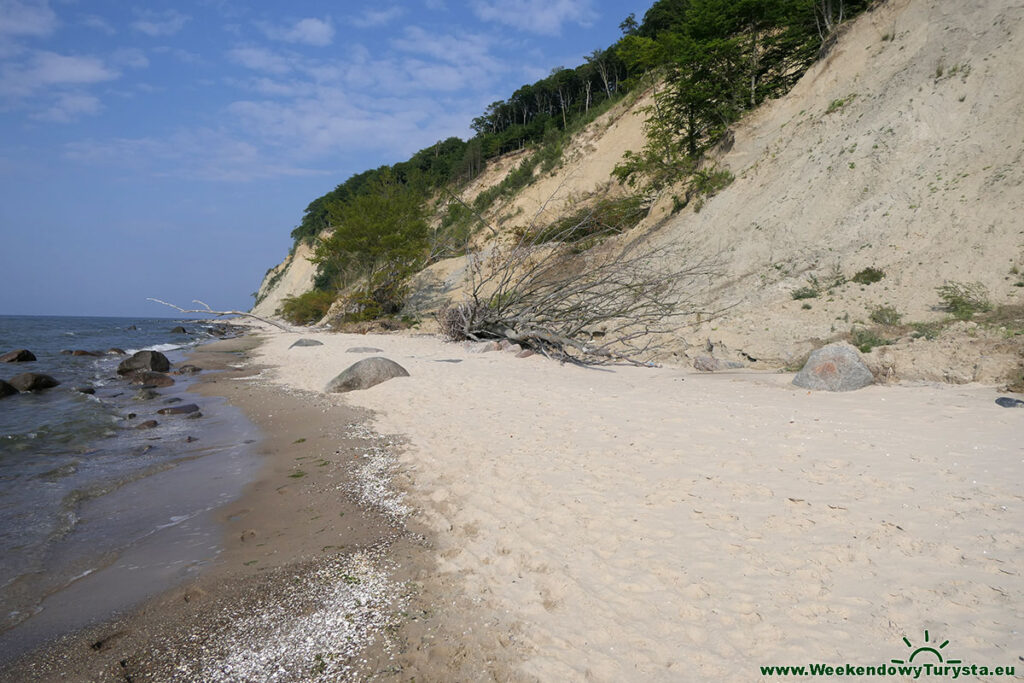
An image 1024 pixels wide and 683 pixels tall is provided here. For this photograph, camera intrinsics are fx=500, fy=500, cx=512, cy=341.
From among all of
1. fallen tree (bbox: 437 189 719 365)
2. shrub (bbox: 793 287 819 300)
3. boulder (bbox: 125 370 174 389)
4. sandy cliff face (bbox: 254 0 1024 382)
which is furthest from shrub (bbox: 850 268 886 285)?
boulder (bbox: 125 370 174 389)

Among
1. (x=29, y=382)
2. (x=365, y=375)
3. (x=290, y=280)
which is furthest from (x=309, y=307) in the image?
(x=290, y=280)

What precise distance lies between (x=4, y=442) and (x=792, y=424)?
9.93m

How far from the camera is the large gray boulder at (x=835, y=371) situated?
6.94 metres

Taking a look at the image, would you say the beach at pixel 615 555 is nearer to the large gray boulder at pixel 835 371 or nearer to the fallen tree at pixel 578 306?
the large gray boulder at pixel 835 371

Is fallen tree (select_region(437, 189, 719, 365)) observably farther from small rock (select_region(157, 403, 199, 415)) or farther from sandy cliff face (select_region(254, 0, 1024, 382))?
small rock (select_region(157, 403, 199, 415))

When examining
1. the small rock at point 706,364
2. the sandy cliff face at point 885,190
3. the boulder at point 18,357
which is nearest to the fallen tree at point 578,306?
the sandy cliff face at point 885,190

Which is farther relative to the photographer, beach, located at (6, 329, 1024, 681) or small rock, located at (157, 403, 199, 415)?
small rock, located at (157, 403, 199, 415)

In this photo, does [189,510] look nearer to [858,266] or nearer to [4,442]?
[4,442]

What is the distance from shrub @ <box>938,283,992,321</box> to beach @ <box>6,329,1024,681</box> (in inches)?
123

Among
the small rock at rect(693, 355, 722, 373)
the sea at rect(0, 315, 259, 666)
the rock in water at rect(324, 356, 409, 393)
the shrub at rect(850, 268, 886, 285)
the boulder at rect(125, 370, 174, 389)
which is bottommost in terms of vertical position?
the sea at rect(0, 315, 259, 666)

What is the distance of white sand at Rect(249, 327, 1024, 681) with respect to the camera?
2.38 meters

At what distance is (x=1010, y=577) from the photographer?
8.44 ft

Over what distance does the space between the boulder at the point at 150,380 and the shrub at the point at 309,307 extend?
20400 millimetres

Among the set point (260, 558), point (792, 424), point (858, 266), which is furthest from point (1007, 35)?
point (260, 558)
